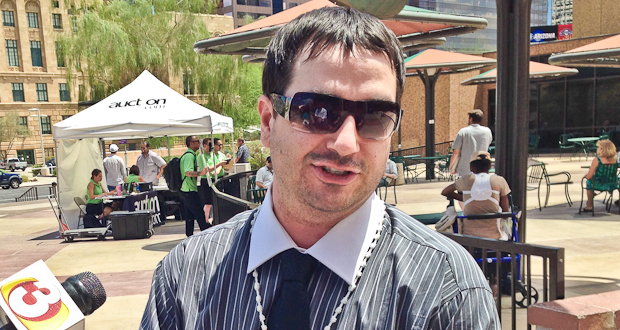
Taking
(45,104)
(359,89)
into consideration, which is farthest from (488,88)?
(45,104)

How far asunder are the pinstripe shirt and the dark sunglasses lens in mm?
237

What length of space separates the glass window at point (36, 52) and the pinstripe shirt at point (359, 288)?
207 ft

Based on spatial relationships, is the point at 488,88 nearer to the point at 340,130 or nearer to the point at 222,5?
the point at 340,130

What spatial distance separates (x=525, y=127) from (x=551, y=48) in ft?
80.1

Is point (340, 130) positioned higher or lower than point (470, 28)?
lower

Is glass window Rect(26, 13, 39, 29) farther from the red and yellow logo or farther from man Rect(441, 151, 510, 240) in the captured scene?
the red and yellow logo

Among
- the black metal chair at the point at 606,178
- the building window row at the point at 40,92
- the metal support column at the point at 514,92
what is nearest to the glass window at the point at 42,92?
the building window row at the point at 40,92

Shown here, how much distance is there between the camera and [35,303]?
208 centimetres

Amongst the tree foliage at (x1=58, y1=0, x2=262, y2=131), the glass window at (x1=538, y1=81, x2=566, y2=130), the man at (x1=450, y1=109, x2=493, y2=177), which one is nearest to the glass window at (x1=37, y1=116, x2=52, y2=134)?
the tree foliage at (x1=58, y1=0, x2=262, y2=131)

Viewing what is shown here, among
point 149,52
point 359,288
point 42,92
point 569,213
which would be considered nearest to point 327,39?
point 359,288

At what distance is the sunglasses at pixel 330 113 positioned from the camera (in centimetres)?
115

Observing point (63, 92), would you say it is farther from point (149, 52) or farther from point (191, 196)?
point (191, 196)

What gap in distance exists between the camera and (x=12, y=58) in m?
55.4

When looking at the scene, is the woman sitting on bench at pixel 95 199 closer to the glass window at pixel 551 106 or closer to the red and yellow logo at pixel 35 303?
the red and yellow logo at pixel 35 303
